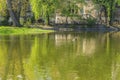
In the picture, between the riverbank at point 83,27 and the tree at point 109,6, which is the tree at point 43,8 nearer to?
the riverbank at point 83,27

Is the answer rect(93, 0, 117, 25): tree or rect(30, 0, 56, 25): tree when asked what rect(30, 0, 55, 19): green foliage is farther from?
rect(93, 0, 117, 25): tree

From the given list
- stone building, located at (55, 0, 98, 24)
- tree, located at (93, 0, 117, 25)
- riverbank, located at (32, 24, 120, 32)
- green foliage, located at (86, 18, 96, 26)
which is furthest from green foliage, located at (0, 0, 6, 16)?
tree, located at (93, 0, 117, 25)

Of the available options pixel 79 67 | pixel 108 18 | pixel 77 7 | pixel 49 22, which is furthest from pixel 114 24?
pixel 79 67

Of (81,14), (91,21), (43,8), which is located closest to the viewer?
(43,8)

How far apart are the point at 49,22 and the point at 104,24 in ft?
28.2

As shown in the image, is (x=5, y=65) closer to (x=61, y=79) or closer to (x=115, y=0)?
(x=61, y=79)

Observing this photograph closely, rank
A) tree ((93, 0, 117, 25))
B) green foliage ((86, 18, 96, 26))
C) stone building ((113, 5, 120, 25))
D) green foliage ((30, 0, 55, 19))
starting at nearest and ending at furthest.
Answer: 1. green foliage ((30, 0, 55, 19))
2. green foliage ((86, 18, 96, 26))
3. tree ((93, 0, 117, 25))
4. stone building ((113, 5, 120, 25))

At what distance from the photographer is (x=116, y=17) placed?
68188 millimetres

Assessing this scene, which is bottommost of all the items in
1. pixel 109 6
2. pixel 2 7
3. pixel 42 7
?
pixel 109 6

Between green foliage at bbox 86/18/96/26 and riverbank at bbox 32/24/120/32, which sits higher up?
green foliage at bbox 86/18/96/26

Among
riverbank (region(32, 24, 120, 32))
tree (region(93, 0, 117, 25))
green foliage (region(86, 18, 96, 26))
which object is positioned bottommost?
riverbank (region(32, 24, 120, 32))

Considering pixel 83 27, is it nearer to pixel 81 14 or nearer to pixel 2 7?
pixel 81 14

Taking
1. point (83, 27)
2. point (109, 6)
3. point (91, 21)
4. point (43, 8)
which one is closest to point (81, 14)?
point (91, 21)

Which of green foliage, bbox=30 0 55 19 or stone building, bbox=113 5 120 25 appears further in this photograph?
stone building, bbox=113 5 120 25
